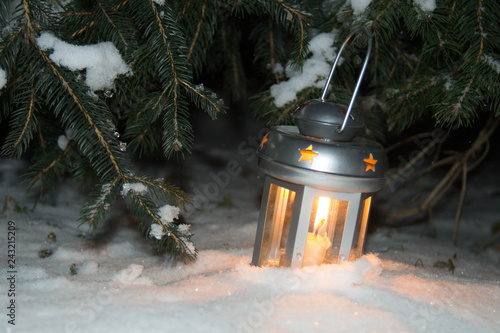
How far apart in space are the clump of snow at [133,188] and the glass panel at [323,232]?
0.49m

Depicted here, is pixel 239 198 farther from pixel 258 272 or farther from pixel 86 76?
pixel 86 76

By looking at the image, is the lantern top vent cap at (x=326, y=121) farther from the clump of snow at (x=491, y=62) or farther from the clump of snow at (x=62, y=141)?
the clump of snow at (x=62, y=141)

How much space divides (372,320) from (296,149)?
0.46 metres

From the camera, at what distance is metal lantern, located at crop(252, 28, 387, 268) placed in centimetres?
110

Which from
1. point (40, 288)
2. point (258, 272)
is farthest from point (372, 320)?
point (40, 288)

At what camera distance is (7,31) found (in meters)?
1.09

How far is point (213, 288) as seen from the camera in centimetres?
115

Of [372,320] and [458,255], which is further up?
[372,320]

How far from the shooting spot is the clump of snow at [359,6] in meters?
1.33

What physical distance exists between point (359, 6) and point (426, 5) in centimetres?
20

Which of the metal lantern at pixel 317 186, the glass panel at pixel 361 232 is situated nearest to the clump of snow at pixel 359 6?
the metal lantern at pixel 317 186

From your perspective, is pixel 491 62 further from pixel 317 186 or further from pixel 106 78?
pixel 106 78

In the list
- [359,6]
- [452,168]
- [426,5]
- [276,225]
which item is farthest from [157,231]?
[452,168]

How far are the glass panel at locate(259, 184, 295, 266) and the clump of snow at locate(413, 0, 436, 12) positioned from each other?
0.69 metres
